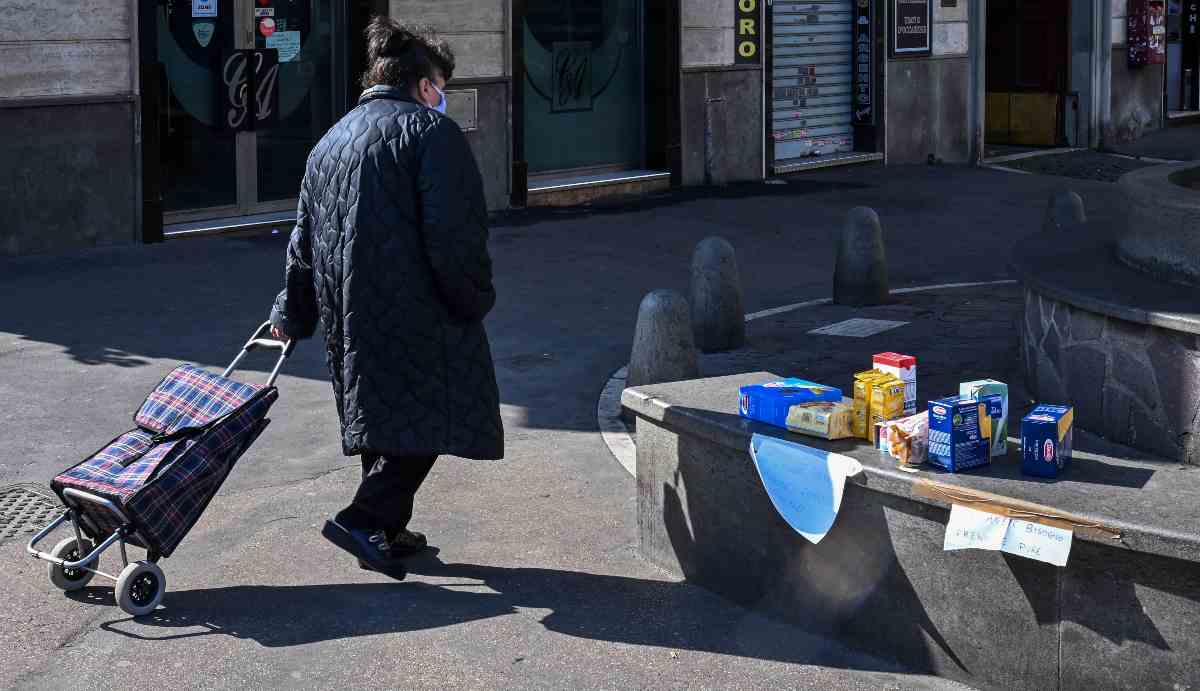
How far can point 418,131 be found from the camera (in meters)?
5.25

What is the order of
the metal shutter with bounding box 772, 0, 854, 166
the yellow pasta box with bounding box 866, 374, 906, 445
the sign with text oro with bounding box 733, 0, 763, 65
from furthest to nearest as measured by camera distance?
the metal shutter with bounding box 772, 0, 854, 166 < the sign with text oro with bounding box 733, 0, 763, 65 < the yellow pasta box with bounding box 866, 374, 906, 445

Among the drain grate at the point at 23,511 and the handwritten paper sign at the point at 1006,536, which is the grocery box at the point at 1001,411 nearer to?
the handwritten paper sign at the point at 1006,536

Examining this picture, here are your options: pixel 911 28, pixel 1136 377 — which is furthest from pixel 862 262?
pixel 911 28

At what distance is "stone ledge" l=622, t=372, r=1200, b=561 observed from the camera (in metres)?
4.24

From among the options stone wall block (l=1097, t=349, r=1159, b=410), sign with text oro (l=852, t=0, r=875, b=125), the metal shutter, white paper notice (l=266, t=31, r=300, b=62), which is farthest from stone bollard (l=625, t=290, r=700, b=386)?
sign with text oro (l=852, t=0, r=875, b=125)

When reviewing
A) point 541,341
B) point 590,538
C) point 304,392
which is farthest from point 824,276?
point 590,538

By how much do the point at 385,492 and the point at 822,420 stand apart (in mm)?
1482

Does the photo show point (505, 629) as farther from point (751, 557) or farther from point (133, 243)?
point (133, 243)

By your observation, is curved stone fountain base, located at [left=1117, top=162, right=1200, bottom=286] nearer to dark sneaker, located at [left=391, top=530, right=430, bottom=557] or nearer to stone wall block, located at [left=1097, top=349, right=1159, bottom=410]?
stone wall block, located at [left=1097, top=349, right=1159, bottom=410]

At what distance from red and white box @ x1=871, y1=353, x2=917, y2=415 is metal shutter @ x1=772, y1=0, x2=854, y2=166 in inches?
541

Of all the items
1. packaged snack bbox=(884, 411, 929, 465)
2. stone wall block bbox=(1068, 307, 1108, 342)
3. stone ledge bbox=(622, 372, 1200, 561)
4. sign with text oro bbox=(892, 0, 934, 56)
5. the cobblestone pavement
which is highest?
sign with text oro bbox=(892, 0, 934, 56)

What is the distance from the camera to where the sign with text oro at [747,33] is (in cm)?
1775

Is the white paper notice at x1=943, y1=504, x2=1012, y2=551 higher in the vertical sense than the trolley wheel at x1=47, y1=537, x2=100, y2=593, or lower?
higher

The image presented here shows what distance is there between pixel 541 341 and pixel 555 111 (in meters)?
7.21
